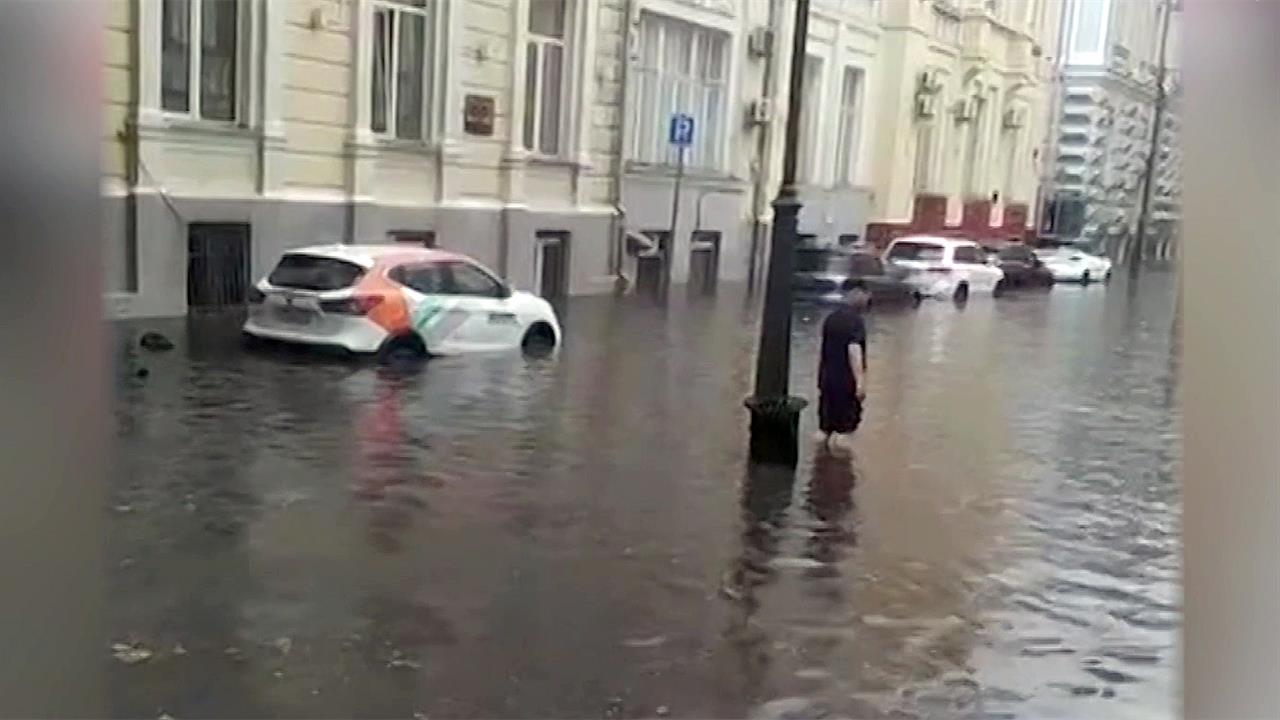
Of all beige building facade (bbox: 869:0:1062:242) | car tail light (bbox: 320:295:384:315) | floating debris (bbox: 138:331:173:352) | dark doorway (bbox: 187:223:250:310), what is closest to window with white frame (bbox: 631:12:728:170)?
beige building facade (bbox: 869:0:1062:242)

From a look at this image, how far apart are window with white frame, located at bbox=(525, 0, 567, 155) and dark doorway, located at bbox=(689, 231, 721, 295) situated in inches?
20.3

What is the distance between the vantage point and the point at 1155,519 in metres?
3.54

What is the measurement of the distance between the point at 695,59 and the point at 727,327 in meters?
0.85

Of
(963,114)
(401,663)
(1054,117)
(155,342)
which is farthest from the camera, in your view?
(963,114)

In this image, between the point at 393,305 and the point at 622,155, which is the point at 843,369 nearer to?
the point at 622,155

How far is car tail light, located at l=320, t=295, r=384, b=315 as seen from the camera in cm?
421

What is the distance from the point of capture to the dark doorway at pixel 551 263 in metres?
4.18

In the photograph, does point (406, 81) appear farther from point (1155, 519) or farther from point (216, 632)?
point (1155, 519)

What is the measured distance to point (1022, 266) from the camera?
365 cm

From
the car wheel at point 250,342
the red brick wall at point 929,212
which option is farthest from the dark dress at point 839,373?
the car wheel at point 250,342

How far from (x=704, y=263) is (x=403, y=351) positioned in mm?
1052

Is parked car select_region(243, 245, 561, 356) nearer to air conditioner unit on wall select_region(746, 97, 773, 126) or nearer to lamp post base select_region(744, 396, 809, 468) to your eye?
lamp post base select_region(744, 396, 809, 468)

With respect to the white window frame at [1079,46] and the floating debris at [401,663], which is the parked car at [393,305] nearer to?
the floating debris at [401,663]

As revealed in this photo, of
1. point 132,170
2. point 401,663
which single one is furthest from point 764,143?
point 132,170
